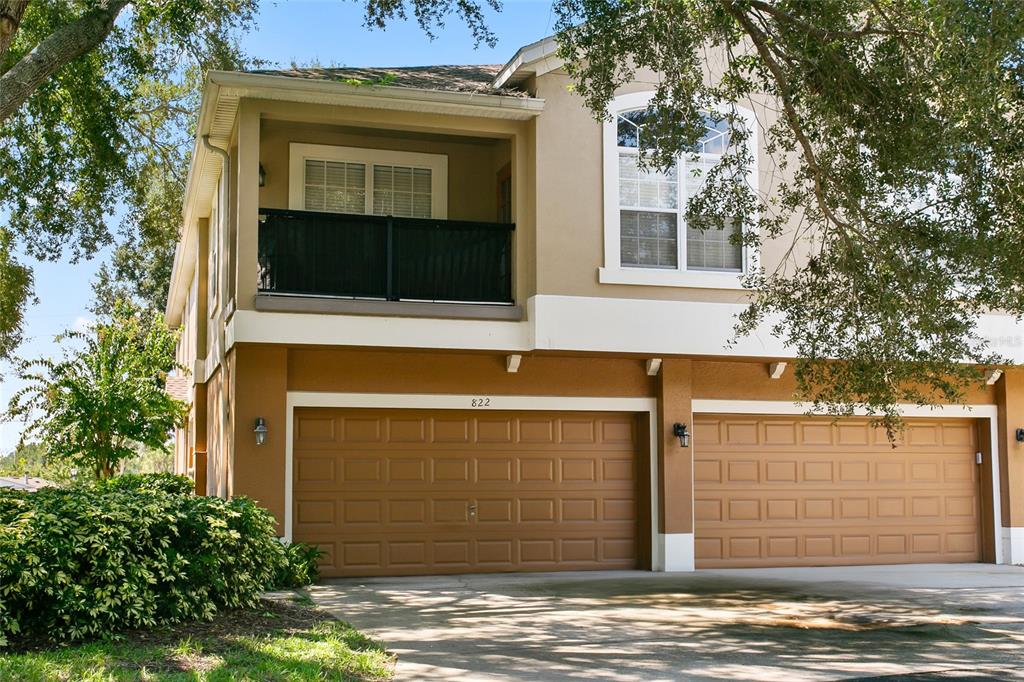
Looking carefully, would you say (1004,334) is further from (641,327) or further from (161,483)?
(161,483)

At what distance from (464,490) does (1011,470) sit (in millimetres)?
8223

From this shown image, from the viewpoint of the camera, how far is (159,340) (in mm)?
22484

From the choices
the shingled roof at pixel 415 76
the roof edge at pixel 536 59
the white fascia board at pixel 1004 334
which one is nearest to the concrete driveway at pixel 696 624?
the white fascia board at pixel 1004 334

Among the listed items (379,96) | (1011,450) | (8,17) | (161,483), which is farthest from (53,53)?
(1011,450)

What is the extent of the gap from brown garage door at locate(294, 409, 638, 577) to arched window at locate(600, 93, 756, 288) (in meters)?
2.30

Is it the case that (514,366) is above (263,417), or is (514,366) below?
above

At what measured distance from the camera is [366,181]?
1541 cm

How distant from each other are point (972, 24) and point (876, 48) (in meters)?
2.18

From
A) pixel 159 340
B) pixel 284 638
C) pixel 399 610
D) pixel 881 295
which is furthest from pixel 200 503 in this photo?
pixel 159 340

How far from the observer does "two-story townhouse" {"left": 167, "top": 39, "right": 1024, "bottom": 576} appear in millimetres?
13289

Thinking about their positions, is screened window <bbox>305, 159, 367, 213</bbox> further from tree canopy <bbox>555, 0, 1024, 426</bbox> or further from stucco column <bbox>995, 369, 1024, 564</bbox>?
stucco column <bbox>995, 369, 1024, 564</bbox>

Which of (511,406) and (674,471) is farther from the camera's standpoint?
(674,471)

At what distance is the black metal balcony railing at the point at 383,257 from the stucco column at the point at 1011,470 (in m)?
7.86

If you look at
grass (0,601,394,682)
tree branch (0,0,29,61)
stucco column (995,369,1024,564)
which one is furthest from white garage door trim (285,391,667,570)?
tree branch (0,0,29,61)
